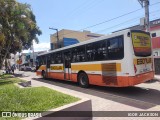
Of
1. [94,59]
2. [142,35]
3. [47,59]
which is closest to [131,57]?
[142,35]

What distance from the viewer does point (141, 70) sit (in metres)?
9.70

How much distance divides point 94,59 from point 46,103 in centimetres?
Result: 534

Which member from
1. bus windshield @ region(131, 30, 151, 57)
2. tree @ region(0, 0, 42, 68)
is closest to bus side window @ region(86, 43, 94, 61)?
bus windshield @ region(131, 30, 151, 57)

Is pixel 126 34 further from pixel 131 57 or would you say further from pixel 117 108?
pixel 117 108

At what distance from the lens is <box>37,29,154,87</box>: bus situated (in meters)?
9.30

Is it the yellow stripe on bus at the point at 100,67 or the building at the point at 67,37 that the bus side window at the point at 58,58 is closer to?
the yellow stripe on bus at the point at 100,67

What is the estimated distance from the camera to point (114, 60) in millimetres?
9867

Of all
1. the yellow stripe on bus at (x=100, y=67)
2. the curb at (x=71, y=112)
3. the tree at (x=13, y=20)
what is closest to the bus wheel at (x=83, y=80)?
the yellow stripe on bus at (x=100, y=67)

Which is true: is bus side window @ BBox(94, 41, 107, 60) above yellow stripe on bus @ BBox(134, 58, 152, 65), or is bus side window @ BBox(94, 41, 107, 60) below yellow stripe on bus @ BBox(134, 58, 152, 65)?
above

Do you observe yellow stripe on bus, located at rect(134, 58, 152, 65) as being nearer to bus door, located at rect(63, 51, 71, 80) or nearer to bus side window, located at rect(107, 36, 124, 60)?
bus side window, located at rect(107, 36, 124, 60)

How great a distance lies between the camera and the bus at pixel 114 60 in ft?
30.5

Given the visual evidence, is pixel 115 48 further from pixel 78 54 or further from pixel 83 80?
pixel 83 80

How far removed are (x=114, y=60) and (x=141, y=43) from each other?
164 cm

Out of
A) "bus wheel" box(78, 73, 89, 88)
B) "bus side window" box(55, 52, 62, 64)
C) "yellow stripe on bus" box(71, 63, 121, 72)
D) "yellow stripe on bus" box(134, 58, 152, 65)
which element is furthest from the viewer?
"bus side window" box(55, 52, 62, 64)
